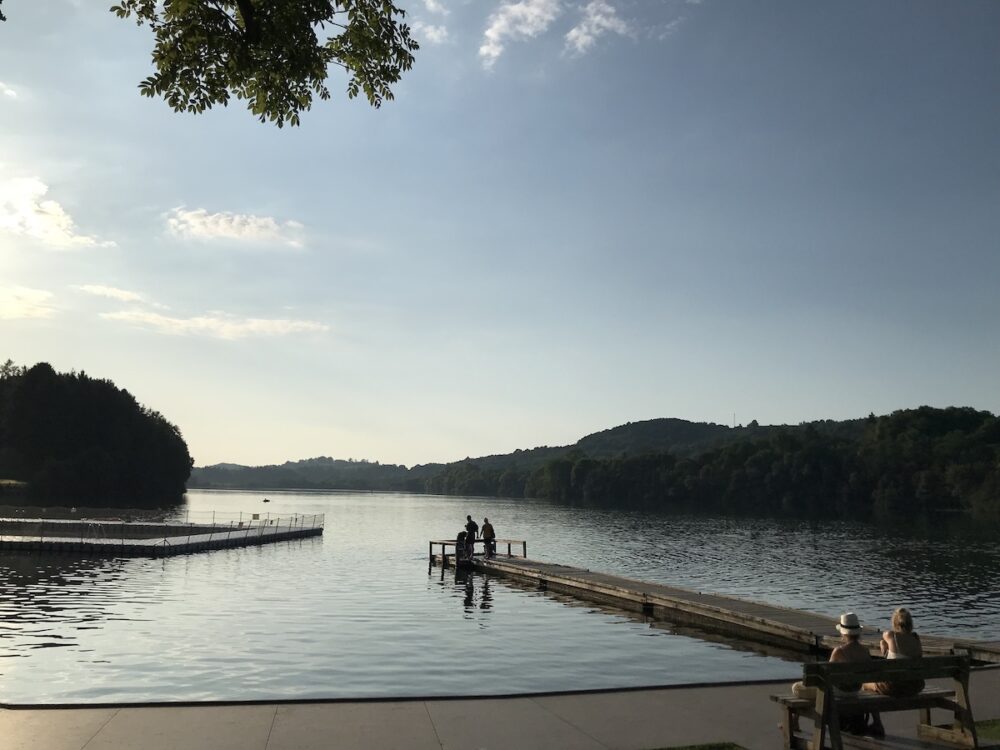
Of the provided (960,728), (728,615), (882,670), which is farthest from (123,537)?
(960,728)

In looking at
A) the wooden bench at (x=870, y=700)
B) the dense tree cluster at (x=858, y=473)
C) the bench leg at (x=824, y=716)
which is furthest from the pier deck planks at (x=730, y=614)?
the dense tree cluster at (x=858, y=473)

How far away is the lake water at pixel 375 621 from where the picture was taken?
1770 centimetres

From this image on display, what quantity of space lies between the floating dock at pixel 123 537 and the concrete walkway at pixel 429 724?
135ft

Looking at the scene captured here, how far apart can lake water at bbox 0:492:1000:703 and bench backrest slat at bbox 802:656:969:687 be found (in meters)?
8.83

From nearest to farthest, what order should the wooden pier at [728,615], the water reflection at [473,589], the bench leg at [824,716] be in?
the bench leg at [824,716] < the wooden pier at [728,615] < the water reflection at [473,589]

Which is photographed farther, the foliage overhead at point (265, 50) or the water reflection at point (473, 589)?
the water reflection at point (473, 589)

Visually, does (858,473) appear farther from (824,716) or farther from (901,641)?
(824,716)

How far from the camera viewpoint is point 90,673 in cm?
Answer: 1778

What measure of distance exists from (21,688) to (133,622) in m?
9.00

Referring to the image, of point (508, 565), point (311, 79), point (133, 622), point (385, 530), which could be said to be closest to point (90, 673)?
point (133, 622)

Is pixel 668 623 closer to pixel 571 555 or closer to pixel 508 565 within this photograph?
pixel 508 565

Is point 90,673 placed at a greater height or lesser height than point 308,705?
lesser

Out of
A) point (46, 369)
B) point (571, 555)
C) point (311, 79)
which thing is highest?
point (46, 369)

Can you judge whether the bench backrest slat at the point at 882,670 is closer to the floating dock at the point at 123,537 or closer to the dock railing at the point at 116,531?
the floating dock at the point at 123,537
